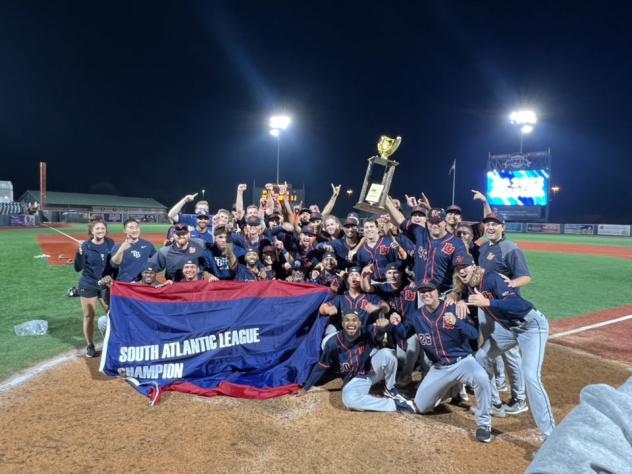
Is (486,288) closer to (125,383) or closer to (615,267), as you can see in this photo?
(125,383)

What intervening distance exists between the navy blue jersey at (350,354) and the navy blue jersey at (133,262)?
Result: 320 centimetres

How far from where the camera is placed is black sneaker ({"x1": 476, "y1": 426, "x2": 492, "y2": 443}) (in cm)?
426

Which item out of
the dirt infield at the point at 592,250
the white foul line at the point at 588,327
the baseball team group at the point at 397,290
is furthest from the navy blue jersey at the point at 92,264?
the dirt infield at the point at 592,250

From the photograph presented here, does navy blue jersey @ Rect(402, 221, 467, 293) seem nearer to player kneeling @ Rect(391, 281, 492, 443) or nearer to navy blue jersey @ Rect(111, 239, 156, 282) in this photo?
player kneeling @ Rect(391, 281, 492, 443)

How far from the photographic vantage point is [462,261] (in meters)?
5.55

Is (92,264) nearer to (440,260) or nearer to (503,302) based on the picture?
(440,260)

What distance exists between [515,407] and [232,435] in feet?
10.3

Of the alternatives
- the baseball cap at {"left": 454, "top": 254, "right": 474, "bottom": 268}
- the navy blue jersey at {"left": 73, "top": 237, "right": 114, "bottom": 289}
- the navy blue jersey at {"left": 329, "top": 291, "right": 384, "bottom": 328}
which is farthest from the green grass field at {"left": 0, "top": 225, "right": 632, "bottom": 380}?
the baseball cap at {"left": 454, "top": 254, "right": 474, "bottom": 268}

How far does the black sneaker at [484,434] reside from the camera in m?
4.26

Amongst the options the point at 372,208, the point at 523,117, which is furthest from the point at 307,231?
the point at 523,117

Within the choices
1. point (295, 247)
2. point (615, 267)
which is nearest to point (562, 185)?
point (615, 267)

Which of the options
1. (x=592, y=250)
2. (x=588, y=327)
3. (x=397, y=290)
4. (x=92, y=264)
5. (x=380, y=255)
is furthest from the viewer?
(x=592, y=250)

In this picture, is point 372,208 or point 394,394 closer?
point 394,394

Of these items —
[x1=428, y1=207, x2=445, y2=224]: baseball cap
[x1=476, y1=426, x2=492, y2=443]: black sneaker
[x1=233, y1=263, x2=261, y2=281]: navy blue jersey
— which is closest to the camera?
[x1=476, y1=426, x2=492, y2=443]: black sneaker
